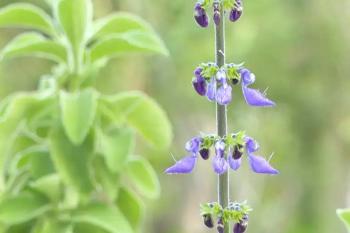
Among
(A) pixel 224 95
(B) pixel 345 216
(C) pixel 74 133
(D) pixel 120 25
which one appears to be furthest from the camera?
(D) pixel 120 25

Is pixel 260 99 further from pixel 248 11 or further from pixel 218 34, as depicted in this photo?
pixel 248 11

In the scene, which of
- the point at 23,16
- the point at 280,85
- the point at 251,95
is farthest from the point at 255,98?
the point at 280,85

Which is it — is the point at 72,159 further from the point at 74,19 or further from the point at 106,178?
the point at 74,19

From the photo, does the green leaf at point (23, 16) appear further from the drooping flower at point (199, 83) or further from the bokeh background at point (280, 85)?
the bokeh background at point (280, 85)

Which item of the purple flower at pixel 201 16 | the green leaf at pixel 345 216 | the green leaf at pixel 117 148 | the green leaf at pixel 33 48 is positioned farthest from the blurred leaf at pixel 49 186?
the purple flower at pixel 201 16

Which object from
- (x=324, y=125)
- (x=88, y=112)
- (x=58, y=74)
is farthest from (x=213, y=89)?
(x=324, y=125)

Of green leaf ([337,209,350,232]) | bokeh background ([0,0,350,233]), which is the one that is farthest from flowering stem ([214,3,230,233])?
bokeh background ([0,0,350,233])
